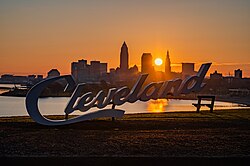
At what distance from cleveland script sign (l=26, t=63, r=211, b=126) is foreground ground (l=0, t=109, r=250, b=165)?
45 cm

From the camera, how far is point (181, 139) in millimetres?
13180

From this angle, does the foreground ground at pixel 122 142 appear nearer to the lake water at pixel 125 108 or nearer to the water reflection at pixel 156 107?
the lake water at pixel 125 108

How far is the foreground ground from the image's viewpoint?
1023cm

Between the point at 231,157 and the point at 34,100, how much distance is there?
8.57m

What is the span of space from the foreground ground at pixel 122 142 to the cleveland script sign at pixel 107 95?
448 mm

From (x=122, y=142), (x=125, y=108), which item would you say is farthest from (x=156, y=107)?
(x=122, y=142)

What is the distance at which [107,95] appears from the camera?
61.9 ft

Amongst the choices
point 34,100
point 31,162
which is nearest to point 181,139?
point 31,162

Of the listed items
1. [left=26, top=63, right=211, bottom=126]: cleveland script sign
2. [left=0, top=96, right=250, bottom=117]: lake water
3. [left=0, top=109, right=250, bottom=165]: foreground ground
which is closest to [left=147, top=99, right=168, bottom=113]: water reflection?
[left=0, top=96, right=250, bottom=117]: lake water

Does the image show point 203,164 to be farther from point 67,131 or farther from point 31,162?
point 67,131

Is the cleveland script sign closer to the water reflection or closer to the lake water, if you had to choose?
the lake water

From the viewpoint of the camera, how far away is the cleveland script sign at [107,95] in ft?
53.8

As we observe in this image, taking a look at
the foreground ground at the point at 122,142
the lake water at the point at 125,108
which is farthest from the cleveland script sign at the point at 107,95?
the lake water at the point at 125,108

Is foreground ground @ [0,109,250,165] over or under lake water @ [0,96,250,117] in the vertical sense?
over
